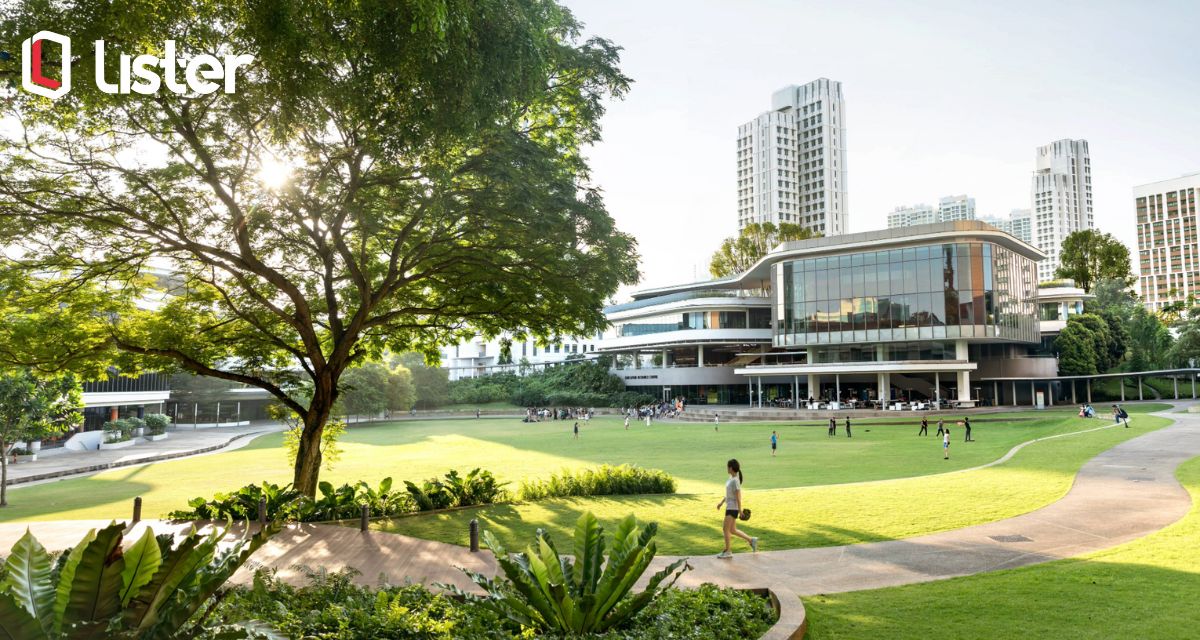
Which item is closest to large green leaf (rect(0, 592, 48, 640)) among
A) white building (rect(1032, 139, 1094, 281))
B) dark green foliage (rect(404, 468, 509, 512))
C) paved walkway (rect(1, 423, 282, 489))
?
dark green foliage (rect(404, 468, 509, 512))

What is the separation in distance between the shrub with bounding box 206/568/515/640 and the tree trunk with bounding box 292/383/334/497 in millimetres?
10015

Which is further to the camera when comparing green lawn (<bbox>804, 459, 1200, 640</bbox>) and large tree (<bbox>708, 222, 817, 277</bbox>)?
large tree (<bbox>708, 222, 817, 277</bbox>)

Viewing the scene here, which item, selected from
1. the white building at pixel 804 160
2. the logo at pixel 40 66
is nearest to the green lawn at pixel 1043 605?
the logo at pixel 40 66

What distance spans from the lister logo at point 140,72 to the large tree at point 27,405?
20060 millimetres

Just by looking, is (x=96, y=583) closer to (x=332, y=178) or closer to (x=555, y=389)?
(x=332, y=178)

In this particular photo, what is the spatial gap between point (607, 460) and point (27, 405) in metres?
23.1

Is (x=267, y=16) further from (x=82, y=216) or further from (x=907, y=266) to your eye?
(x=907, y=266)

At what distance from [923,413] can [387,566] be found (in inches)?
1946

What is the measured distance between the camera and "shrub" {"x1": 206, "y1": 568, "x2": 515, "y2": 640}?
615 centimetres

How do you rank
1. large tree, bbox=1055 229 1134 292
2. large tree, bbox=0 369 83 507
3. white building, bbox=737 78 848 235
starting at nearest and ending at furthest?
large tree, bbox=0 369 83 507
large tree, bbox=1055 229 1134 292
white building, bbox=737 78 848 235

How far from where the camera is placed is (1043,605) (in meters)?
8.34

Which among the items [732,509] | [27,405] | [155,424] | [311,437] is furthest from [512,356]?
[732,509]

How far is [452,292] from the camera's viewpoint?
18.2 meters

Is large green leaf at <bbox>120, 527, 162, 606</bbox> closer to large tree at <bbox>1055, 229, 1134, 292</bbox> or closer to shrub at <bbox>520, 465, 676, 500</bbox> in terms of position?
shrub at <bbox>520, 465, 676, 500</bbox>
